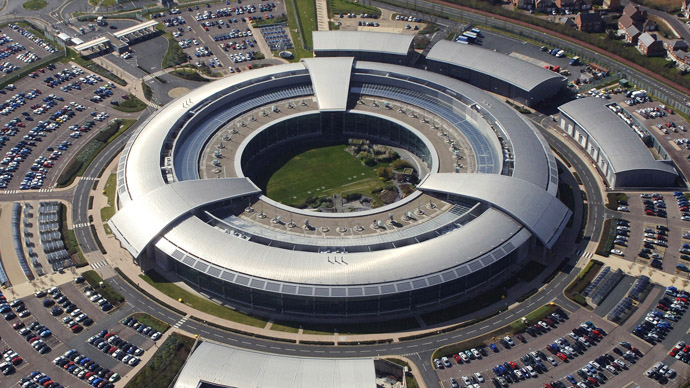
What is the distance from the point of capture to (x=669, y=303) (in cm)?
15725

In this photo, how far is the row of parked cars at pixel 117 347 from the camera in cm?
14450

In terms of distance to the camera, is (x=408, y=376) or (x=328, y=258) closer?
(x=408, y=376)

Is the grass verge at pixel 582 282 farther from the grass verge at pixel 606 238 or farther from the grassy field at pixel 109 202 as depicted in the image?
the grassy field at pixel 109 202

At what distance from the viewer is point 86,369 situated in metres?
142

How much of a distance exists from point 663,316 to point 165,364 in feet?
337

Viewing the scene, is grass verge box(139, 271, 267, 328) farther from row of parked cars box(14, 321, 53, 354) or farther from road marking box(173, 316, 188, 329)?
row of parked cars box(14, 321, 53, 354)

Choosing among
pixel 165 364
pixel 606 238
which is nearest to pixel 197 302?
pixel 165 364

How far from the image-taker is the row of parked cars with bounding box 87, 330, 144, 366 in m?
144

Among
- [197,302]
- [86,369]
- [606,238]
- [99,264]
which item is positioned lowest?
[86,369]

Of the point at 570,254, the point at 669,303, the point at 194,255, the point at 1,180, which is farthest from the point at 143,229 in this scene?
the point at 669,303

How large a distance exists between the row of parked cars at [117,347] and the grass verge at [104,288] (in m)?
10.8

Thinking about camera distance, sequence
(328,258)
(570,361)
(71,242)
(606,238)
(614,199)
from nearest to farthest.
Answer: (570,361), (328,258), (71,242), (606,238), (614,199)

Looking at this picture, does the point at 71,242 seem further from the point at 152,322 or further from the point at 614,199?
the point at 614,199

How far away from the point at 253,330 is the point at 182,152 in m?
62.1
